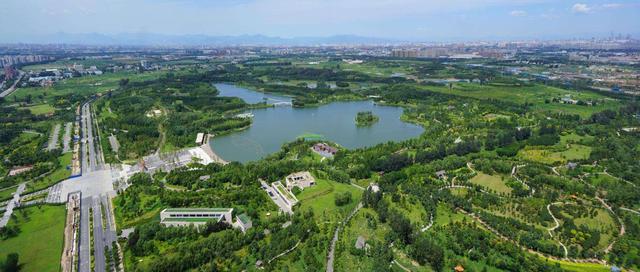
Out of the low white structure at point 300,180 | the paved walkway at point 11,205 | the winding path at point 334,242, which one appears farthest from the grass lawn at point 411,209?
the paved walkway at point 11,205

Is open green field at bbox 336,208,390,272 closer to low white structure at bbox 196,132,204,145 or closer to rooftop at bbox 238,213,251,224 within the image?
rooftop at bbox 238,213,251,224

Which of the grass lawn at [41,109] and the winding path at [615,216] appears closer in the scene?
the winding path at [615,216]

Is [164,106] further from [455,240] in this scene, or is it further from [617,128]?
[617,128]

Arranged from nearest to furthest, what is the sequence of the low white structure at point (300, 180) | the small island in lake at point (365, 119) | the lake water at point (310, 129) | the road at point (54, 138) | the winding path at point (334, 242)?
the winding path at point (334, 242)
the low white structure at point (300, 180)
the road at point (54, 138)
the lake water at point (310, 129)
the small island in lake at point (365, 119)

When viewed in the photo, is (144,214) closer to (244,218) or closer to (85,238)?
(85,238)

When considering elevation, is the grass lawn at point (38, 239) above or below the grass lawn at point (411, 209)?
below

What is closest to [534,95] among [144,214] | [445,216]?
[445,216]

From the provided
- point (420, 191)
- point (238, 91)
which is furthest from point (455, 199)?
point (238, 91)

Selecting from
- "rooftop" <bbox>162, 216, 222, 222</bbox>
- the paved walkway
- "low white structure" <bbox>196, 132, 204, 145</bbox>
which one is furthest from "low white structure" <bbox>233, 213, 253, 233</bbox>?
"low white structure" <bbox>196, 132, 204, 145</bbox>

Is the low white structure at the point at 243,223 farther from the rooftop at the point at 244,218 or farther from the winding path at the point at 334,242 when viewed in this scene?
the winding path at the point at 334,242
